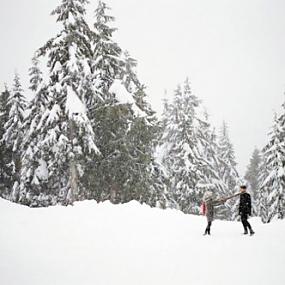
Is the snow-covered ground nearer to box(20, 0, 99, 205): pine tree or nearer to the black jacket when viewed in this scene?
the black jacket

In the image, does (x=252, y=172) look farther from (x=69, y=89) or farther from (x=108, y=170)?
(x=69, y=89)

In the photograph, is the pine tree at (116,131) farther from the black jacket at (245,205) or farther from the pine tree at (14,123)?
the black jacket at (245,205)

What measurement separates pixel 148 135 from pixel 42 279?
621 inches

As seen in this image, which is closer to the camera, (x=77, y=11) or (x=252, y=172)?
(x=77, y=11)

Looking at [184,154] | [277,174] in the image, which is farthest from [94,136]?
[277,174]

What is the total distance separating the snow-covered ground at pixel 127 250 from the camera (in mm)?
8398

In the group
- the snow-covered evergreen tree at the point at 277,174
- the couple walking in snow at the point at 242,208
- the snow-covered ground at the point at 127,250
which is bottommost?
the snow-covered ground at the point at 127,250

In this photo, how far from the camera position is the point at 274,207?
80.4ft

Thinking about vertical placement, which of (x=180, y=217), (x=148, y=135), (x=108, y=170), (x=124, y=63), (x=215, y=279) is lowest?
(x=215, y=279)

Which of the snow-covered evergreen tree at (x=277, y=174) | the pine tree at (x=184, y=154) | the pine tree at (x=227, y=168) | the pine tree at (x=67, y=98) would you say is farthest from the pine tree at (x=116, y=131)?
the pine tree at (x=227, y=168)

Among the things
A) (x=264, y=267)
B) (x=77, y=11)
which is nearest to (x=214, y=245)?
(x=264, y=267)

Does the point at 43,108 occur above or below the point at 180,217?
above

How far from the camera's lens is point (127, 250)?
1084cm

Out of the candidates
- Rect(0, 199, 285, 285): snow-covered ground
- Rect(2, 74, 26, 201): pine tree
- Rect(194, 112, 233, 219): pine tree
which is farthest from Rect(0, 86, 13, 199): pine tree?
Rect(194, 112, 233, 219): pine tree
